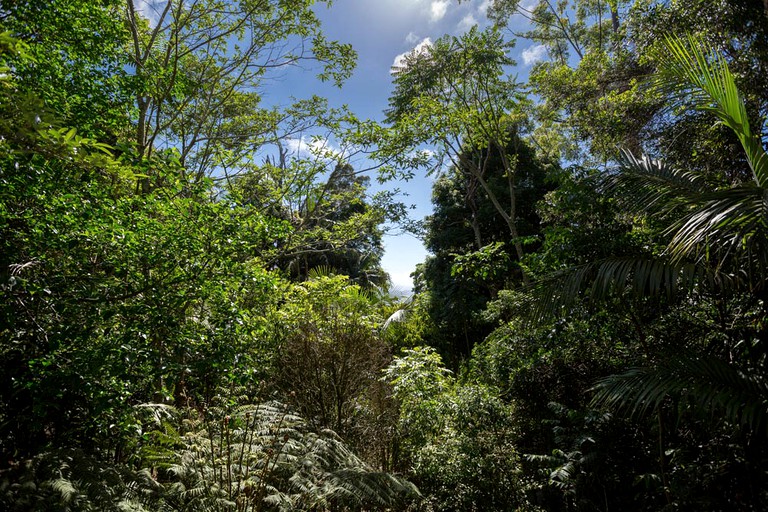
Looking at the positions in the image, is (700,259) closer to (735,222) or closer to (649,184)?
(735,222)

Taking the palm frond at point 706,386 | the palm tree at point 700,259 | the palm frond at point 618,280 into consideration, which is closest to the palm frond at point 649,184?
the palm tree at point 700,259

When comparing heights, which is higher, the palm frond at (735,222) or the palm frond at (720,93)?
the palm frond at (720,93)

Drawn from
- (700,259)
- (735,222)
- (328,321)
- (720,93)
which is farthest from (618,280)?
(328,321)

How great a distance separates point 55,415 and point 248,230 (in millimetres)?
2407

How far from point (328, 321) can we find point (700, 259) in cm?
421

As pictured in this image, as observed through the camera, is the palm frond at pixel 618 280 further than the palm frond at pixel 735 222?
Yes

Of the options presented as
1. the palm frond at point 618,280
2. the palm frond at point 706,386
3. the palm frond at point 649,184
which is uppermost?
the palm frond at point 649,184

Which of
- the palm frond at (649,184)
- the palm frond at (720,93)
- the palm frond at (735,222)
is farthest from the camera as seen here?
the palm frond at (649,184)

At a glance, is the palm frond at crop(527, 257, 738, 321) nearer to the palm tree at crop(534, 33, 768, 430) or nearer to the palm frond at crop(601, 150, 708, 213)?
the palm tree at crop(534, 33, 768, 430)

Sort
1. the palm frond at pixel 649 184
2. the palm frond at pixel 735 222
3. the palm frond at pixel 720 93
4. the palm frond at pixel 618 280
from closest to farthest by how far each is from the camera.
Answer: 1. the palm frond at pixel 735 222
2. the palm frond at pixel 720 93
3. the palm frond at pixel 618 280
4. the palm frond at pixel 649 184

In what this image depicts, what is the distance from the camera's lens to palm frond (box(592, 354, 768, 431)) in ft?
7.80

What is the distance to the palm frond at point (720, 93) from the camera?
104 inches

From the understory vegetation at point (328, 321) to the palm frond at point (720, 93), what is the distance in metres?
0.02

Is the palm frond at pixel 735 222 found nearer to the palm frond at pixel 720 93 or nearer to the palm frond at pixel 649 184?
the palm frond at pixel 720 93
